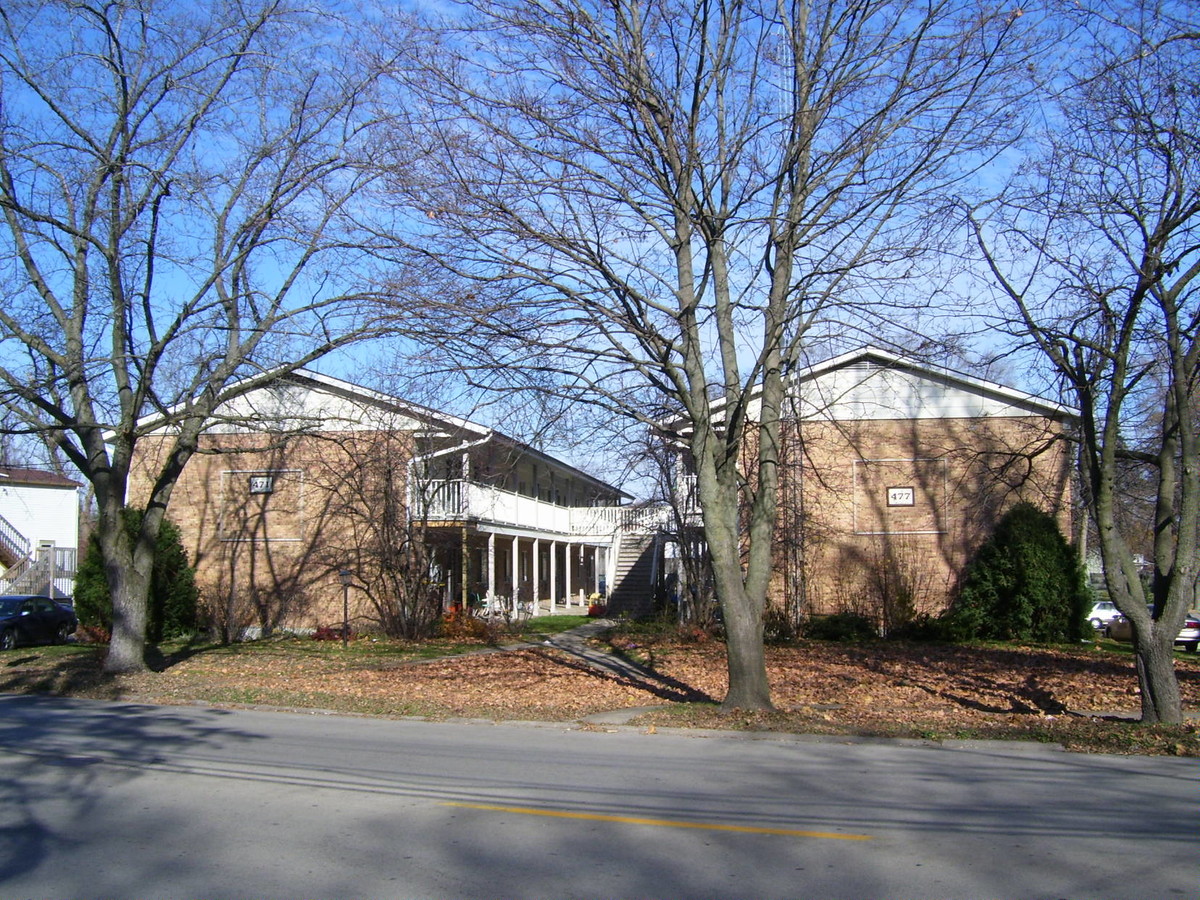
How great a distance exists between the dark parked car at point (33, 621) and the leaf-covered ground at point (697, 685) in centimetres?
277

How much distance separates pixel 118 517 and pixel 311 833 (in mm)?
12779

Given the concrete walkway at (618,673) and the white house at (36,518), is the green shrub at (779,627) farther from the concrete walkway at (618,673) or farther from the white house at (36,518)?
the white house at (36,518)

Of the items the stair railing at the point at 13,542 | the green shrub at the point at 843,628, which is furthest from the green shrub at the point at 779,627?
the stair railing at the point at 13,542

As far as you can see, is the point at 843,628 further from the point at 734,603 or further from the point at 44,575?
the point at 44,575

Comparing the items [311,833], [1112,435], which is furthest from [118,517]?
[1112,435]

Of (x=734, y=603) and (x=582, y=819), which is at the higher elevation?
(x=734, y=603)

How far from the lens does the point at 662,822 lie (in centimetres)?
758

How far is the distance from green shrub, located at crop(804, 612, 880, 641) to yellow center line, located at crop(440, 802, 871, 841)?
16.9 m

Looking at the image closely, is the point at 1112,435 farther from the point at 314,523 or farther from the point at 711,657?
the point at 314,523

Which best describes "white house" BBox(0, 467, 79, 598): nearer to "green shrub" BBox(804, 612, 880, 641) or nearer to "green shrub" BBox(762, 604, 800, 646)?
"green shrub" BBox(762, 604, 800, 646)

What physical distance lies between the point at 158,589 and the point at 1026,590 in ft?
67.1

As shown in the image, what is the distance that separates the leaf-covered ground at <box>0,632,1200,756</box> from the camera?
12383mm

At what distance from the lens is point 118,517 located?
18156 millimetres

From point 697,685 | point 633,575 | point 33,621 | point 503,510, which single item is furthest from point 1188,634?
point 33,621
